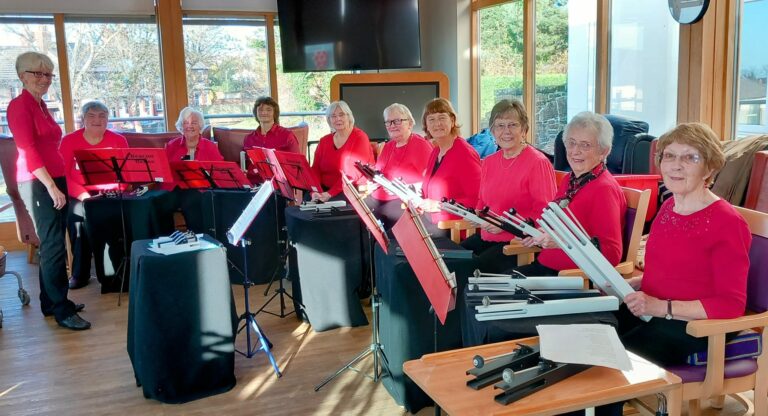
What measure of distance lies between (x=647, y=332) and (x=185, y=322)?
2007 mm

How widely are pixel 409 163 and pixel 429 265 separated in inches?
96.6

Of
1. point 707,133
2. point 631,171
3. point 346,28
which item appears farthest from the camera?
point 346,28

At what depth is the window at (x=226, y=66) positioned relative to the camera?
688 centimetres

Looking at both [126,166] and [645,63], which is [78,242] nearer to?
[126,166]

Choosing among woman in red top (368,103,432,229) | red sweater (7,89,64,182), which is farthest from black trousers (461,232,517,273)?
red sweater (7,89,64,182)

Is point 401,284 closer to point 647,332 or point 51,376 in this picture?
point 647,332

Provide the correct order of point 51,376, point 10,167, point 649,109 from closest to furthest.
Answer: point 51,376
point 649,109
point 10,167

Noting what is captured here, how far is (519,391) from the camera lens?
1573mm

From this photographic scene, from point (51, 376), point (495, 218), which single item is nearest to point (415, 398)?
point (495, 218)

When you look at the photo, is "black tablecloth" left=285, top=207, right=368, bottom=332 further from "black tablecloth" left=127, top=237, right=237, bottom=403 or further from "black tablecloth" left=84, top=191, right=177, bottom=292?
"black tablecloth" left=84, top=191, right=177, bottom=292

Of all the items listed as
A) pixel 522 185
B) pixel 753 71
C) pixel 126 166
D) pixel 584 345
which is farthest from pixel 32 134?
pixel 753 71

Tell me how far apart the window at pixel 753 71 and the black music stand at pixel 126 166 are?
3593 millimetres

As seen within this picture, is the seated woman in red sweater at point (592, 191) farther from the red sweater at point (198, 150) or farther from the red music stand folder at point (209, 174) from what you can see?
the red sweater at point (198, 150)

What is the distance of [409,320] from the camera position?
2.89 m
